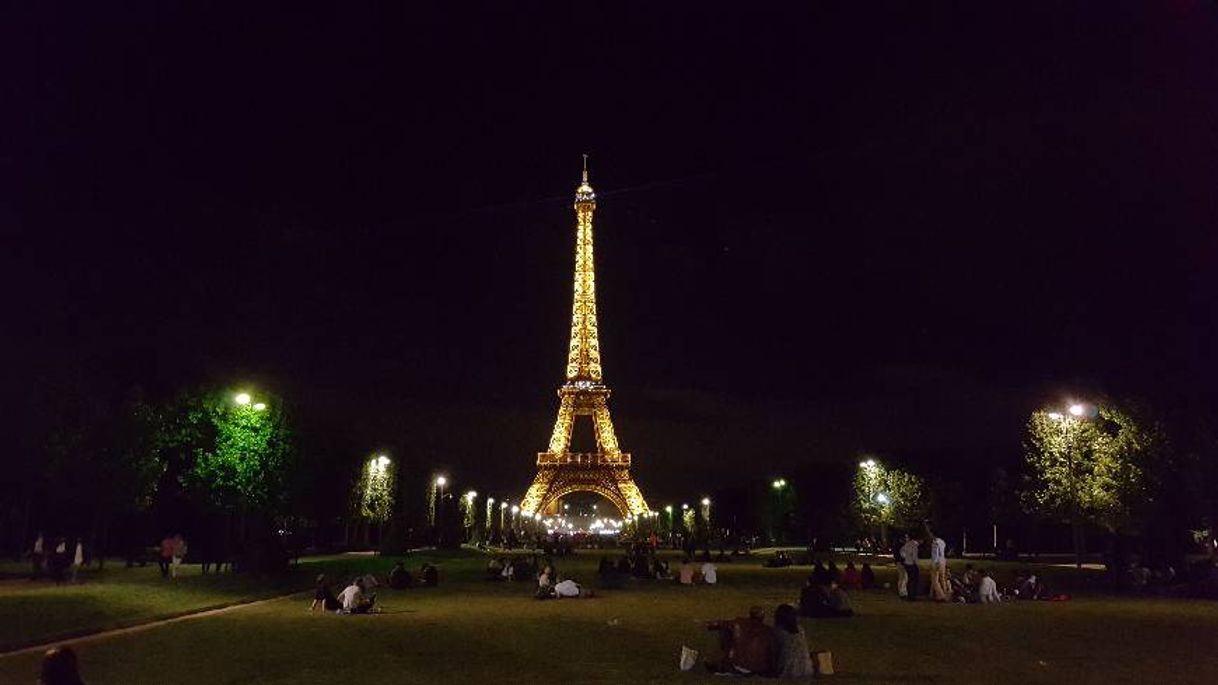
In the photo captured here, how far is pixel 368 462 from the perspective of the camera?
90.4m

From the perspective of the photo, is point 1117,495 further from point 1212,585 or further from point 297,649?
point 297,649

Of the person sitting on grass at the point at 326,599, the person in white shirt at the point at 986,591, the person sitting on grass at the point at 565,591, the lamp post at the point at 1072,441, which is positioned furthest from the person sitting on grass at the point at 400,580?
the lamp post at the point at 1072,441

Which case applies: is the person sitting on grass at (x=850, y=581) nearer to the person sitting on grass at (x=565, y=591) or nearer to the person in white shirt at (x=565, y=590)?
the person sitting on grass at (x=565, y=591)

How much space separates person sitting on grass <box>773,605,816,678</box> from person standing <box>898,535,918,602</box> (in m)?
18.3

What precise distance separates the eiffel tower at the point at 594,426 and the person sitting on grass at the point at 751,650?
112617mm

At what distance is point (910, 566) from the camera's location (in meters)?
35.8

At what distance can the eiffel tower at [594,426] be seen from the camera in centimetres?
13150

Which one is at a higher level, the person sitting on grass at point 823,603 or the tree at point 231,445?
the tree at point 231,445

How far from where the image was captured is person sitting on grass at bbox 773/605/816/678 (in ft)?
58.2

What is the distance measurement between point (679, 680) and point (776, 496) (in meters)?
114

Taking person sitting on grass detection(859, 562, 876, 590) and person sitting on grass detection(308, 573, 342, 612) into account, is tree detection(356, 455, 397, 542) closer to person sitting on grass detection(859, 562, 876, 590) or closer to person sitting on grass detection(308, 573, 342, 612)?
person sitting on grass detection(859, 562, 876, 590)

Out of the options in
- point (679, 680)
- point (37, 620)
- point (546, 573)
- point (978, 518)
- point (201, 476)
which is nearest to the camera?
point (679, 680)

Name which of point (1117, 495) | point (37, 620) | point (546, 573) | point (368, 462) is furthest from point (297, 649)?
point (368, 462)

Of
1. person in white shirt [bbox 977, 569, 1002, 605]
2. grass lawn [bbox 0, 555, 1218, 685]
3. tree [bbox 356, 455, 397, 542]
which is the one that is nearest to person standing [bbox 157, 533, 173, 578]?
grass lawn [bbox 0, 555, 1218, 685]
